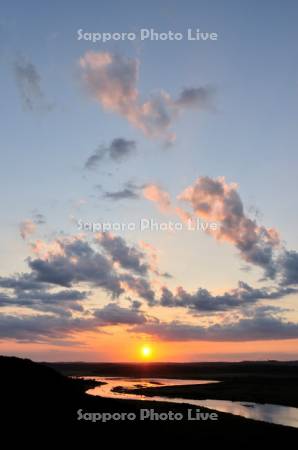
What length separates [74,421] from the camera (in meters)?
33.7

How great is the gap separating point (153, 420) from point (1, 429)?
15.8 metres

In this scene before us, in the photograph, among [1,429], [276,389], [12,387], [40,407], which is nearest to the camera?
[1,429]

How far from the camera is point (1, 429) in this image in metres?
29.4

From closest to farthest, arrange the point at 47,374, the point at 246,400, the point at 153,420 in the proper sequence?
the point at 153,420 < the point at 47,374 < the point at 246,400

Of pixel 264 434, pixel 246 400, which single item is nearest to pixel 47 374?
pixel 264 434

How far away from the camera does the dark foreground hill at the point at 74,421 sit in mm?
31922

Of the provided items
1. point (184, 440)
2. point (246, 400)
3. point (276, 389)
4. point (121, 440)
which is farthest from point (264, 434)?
point (276, 389)

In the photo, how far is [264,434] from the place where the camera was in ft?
129

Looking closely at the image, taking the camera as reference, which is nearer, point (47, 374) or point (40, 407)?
point (40, 407)

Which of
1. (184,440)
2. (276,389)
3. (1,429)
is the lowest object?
(276,389)

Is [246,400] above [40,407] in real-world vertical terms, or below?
below

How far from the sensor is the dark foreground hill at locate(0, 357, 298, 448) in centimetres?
3192

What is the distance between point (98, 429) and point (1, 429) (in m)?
7.13

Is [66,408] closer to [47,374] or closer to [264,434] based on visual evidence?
[47,374]
